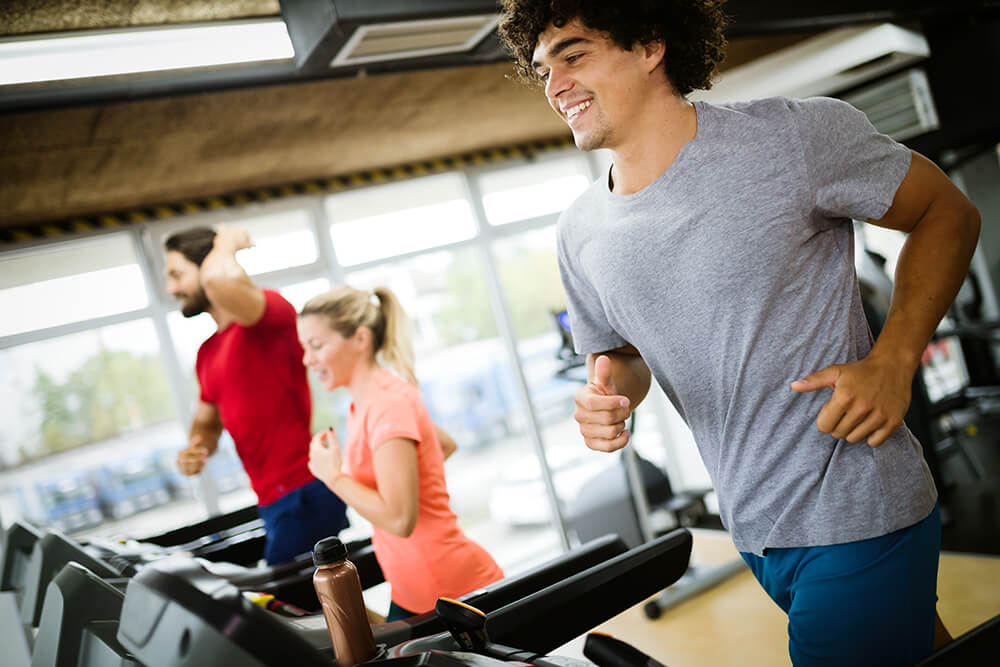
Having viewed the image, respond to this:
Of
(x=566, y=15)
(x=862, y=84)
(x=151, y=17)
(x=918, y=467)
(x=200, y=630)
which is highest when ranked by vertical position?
(x=151, y=17)

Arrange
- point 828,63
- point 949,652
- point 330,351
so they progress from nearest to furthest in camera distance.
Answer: point 949,652 → point 330,351 → point 828,63

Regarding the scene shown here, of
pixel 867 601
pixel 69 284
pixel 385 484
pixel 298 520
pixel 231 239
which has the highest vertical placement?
pixel 69 284

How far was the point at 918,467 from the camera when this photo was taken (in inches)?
47.3

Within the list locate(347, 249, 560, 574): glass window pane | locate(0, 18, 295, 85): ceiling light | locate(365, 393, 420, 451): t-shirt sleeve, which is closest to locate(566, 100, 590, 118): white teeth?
locate(365, 393, 420, 451): t-shirt sleeve

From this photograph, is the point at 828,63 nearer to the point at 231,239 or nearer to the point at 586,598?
the point at 231,239

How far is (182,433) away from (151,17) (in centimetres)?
301

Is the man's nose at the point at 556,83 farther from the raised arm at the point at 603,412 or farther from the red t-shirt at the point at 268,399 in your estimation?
the red t-shirt at the point at 268,399

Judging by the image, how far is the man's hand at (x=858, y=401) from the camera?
106cm

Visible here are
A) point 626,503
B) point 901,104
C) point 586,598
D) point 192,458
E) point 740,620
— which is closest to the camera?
point 586,598

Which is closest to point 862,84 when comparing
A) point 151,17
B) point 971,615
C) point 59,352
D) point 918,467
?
point 971,615

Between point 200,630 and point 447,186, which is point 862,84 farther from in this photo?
point 200,630

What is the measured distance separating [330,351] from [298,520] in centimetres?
70

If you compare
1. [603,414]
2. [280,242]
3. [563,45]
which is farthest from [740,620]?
[280,242]

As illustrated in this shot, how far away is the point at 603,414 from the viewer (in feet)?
4.05
